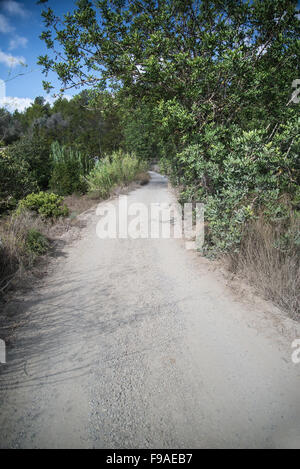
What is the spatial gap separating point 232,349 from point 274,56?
14.3ft

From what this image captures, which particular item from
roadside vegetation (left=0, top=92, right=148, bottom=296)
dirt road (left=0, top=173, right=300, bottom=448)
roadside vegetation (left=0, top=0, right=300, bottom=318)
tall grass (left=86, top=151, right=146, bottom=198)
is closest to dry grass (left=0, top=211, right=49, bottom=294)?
roadside vegetation (left=0, top=92, right=148, bottom=296)

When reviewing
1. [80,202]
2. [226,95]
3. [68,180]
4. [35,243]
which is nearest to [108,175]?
[68,180]

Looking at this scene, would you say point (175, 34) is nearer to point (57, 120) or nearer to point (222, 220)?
point (222, 220)

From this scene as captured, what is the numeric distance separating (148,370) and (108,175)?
979 cm

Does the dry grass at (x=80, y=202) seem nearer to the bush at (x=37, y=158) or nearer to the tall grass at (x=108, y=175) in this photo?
the tall grass at (x=108, y=175)

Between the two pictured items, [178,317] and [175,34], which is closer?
[178,317]

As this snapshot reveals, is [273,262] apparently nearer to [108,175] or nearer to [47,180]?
[108,175]

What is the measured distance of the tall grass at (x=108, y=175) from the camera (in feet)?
33.3

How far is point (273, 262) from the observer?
121 inches

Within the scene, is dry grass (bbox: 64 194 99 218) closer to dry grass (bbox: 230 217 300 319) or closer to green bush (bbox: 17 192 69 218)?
green bush (bbox: 17 192 69 218)

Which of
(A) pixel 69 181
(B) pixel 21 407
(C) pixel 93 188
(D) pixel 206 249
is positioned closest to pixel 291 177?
(D) pixel 206 249

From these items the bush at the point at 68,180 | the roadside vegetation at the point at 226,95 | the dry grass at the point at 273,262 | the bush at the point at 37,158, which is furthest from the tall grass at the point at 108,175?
the dry grass at the point at 273,262

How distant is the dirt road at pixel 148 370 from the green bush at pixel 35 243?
46.6 inches

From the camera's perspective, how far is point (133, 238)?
563cm
